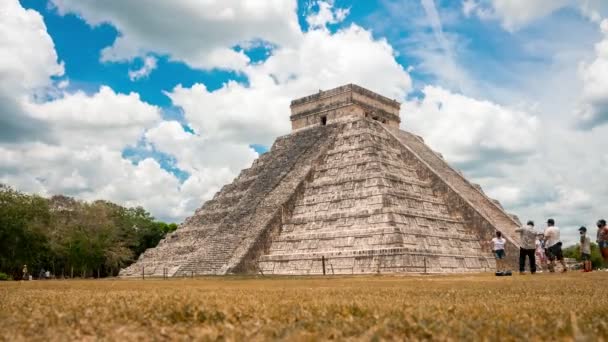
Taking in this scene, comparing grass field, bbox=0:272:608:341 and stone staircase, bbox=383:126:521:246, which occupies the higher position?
stone staircase, bbox=383:126:521:246

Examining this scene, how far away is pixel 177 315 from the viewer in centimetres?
445

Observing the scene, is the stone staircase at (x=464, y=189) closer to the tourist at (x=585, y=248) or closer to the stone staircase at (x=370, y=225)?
the stone staircase at (x=370, y=225)

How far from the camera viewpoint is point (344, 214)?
2542 centimetres

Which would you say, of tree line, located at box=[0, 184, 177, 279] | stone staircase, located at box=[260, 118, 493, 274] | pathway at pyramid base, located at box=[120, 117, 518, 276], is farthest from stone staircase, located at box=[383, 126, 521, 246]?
tree line, located at box=[0, 184, 177, 279]

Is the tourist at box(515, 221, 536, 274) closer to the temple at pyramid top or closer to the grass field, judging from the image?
the grass field

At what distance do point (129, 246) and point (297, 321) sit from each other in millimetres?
51383

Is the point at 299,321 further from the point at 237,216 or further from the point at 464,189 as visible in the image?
the point at 464,189

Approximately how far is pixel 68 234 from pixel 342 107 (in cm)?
2278

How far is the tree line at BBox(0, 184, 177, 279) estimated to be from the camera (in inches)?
1433

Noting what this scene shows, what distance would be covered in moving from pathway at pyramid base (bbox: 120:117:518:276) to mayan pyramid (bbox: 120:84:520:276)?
0.05 metres

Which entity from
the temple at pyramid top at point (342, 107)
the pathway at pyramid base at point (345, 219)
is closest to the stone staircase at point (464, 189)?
the pathway at pyramid base at point (345, 219)

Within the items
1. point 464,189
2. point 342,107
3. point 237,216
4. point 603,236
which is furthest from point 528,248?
point 342,107

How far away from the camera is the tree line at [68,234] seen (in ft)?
119

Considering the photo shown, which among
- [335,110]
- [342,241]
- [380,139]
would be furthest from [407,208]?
[335,110]
